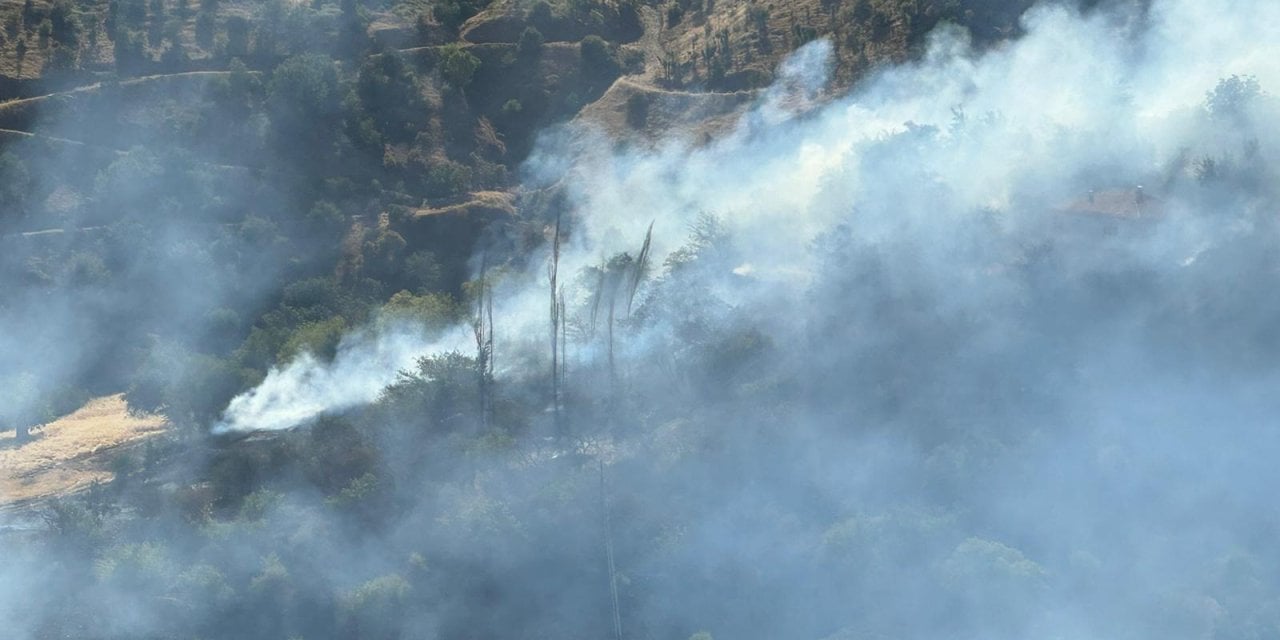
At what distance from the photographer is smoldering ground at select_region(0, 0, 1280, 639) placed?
41750 mm

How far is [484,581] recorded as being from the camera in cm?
4312

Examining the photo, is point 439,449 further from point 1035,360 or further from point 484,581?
point 1035,360

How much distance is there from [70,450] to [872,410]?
29.5m

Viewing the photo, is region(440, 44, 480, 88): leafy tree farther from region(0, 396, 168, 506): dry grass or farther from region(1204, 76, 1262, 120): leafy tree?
region(1204, 76, 1262, 120): leafy tree

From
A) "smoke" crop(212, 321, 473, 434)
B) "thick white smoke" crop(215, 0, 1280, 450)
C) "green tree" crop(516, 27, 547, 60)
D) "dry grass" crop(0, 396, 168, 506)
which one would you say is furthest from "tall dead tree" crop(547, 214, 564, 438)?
"dry grass" crop(0, 396, 168, 506)

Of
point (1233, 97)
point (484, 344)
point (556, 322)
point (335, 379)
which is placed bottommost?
point (335, 379)

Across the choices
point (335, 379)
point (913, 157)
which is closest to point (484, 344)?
point (335, 379)

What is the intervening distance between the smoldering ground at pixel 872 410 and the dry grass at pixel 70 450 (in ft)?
12.6

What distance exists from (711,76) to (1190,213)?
70.2 ft

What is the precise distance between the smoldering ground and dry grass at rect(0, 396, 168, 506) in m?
3.84

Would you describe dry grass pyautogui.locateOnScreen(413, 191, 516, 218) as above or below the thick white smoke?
below

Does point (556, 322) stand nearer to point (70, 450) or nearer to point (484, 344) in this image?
point (484, 344)

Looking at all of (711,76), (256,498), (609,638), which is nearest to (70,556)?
(256,498)

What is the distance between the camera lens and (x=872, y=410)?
45844 mm
